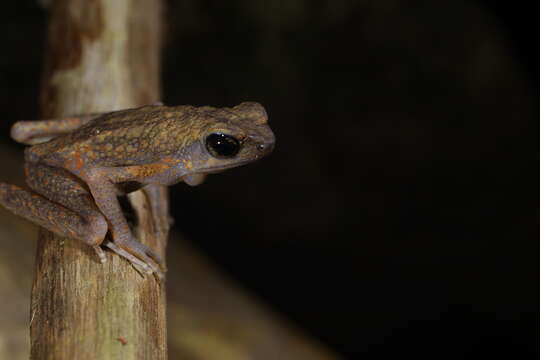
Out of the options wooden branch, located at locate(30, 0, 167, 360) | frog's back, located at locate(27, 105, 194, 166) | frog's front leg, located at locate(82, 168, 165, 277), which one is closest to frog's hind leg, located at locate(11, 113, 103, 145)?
wooden branch, located at locate(30, 0, 167, 360)

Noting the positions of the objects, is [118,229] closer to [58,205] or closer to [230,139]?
[58,205]

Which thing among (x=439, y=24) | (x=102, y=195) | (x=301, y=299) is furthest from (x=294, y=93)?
(x=102, y=195)

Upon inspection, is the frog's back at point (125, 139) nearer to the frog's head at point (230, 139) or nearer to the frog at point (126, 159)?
the frog at point (126, 159)

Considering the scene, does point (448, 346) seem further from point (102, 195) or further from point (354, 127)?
point (102, 195)

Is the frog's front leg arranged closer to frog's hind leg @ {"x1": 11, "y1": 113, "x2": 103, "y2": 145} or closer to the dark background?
frog's hind leg @ {"x1": 11, "y1": 113, "x2": 103, "y2": 145}


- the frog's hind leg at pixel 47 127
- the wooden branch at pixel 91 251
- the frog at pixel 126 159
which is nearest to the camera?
the wooden branch at pixel 91 251

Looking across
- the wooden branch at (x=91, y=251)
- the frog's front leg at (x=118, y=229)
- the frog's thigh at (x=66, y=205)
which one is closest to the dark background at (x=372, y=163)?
the wooden branch at (x=91, y=251)
